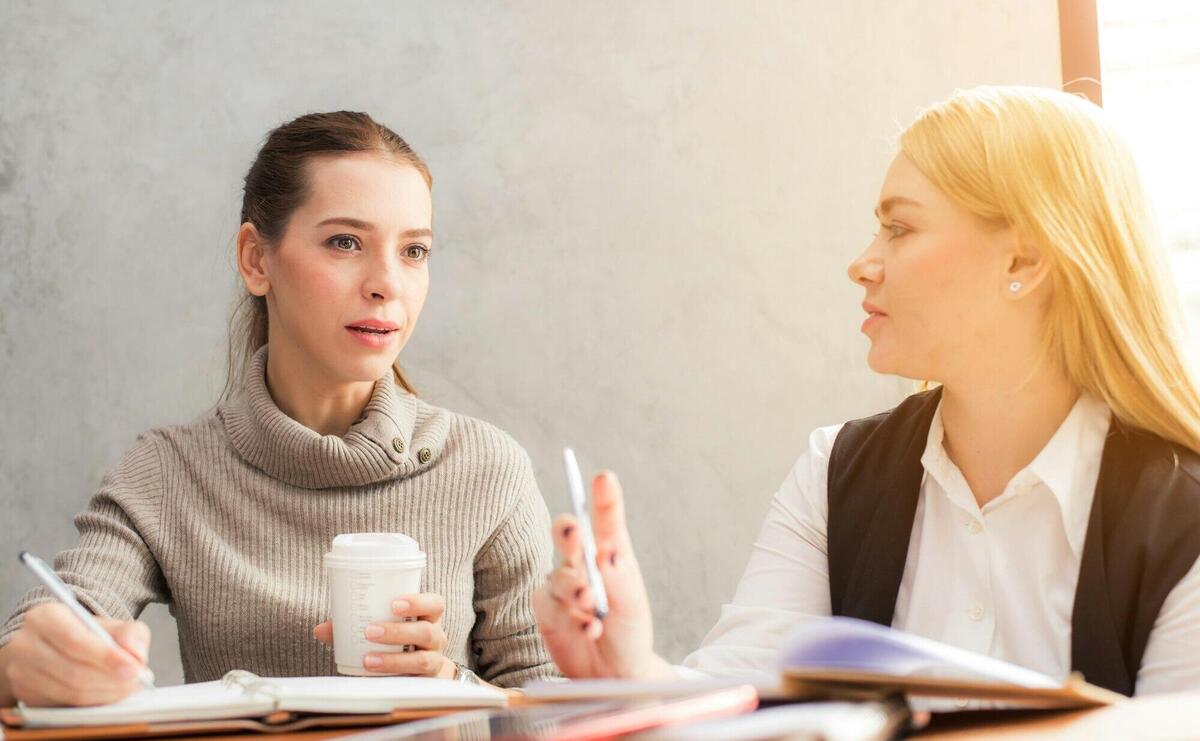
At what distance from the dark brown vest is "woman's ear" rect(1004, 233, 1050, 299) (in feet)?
0.63

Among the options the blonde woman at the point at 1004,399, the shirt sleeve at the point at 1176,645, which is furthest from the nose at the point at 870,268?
the shirt sleeve at the point at 1176,645

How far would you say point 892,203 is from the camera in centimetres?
146

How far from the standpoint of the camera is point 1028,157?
54.5 inches

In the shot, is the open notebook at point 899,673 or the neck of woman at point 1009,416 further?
the neck of woman at point 1009,416

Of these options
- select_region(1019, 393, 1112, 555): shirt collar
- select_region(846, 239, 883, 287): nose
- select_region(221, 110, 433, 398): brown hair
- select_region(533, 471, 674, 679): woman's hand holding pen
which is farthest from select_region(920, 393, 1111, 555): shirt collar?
select_region(221, 110, 433, 398): brown hair

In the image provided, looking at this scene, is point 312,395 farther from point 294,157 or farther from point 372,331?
point 294,157

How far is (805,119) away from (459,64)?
0.67m

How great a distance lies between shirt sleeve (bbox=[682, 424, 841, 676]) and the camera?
1395 mm

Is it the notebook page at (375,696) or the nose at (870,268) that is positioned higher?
the nose at (870,268)

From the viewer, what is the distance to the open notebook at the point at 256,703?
935 millimetres

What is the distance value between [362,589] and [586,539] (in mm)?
307

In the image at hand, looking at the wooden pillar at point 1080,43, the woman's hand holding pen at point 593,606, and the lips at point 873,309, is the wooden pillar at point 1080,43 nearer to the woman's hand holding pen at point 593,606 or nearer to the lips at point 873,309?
the lips at point 873,309

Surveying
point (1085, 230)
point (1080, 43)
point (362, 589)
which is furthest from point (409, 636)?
point (1080, 43)

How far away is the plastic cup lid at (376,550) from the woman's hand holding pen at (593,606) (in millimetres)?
179
